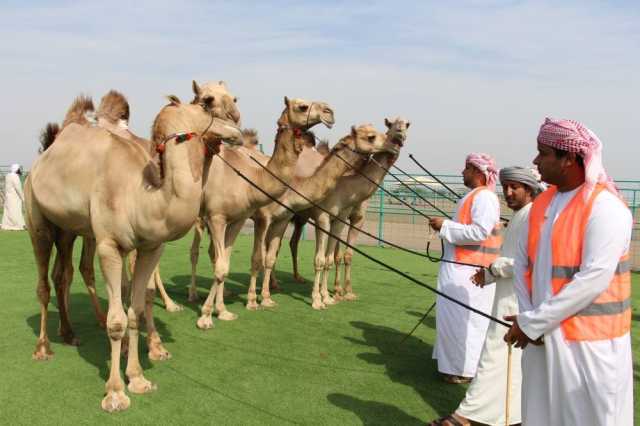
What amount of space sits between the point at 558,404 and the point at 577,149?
1122 millimetres

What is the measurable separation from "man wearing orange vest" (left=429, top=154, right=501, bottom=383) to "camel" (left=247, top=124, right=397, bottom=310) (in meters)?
3.42

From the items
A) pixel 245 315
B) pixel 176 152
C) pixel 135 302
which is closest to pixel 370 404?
pixel 135 302

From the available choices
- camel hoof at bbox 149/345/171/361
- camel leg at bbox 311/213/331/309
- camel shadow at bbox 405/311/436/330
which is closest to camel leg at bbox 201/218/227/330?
camel hoof at bbox 149/345/171/361

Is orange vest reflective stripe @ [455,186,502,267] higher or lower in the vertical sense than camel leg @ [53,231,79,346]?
higher

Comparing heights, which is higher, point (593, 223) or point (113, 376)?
point (593, 223)

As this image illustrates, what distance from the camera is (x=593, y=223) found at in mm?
2457

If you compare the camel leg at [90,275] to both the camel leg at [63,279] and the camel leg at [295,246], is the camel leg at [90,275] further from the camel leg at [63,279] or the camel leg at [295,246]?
the camel leg at [295,246]

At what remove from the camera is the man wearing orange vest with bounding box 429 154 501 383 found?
5.14 metres

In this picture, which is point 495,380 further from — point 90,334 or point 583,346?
point 90,334

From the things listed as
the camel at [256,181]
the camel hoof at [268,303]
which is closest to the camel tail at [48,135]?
the camel at [256,181]

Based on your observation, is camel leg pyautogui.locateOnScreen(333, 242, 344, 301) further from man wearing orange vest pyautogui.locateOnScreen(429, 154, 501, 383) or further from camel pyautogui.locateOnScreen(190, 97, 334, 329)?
man wearing orange vest pyautogui.locateOnScreen(429, 154, 501, 383)

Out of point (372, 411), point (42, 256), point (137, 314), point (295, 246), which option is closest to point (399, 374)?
point (372, 411)

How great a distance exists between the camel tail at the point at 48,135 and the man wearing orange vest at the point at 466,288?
4038 mm

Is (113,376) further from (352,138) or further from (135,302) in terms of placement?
(352,138)
